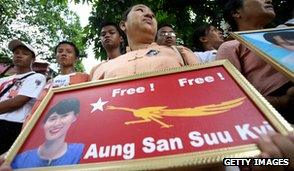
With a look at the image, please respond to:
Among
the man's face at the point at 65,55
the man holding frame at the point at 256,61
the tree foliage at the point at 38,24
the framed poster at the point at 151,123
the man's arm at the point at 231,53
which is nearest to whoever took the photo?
the framed poster at the point at 151,123

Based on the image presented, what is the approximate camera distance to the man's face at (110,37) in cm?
398

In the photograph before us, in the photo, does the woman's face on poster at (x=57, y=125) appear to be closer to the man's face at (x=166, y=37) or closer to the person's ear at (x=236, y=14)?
the person's ear at (x=236, y=14)

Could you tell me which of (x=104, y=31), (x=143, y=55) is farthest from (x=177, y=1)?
(x=143, y=55)

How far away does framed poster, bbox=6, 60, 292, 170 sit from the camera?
1293 mm

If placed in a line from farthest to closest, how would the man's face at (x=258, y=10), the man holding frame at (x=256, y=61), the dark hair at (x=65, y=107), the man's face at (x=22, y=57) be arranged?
1. the man's face at (x=22, y=57)
2. the man's face at (x=258, y=10)
3. the man holding frame at (x=256, y=61)
4. the dark hair at (x=65, y=107)

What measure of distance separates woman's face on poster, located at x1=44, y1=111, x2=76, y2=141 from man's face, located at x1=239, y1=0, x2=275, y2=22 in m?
1.70

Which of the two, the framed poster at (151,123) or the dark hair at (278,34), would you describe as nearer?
the framed poster at (151,123)

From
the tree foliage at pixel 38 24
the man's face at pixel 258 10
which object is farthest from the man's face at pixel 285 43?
the tree foliage at pixel 38 24

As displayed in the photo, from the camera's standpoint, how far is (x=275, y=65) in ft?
5.54

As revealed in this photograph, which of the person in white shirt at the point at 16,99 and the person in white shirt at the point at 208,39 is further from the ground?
the person in white shirt at the point at 208,39

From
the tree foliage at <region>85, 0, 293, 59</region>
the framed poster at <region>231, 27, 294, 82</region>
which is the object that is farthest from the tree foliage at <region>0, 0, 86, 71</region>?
the framed poster at <region>231, 27, 294, 82</region>

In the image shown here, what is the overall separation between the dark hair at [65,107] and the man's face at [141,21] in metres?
1.16

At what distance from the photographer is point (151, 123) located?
4.75 ft

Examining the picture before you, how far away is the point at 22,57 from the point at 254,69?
2.68 meters
